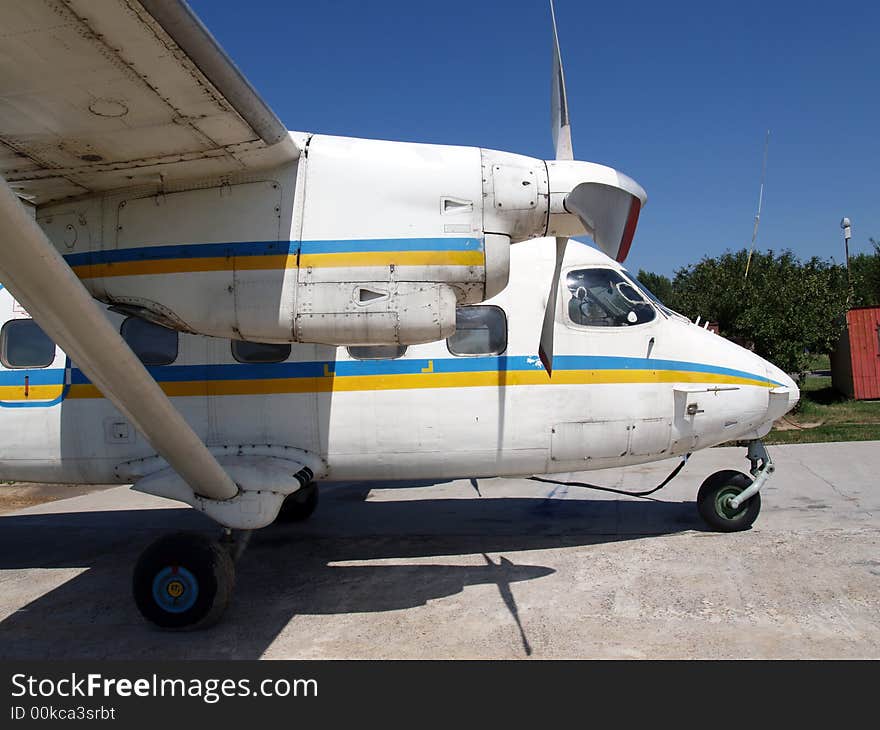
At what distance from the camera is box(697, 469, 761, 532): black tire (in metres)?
7.20

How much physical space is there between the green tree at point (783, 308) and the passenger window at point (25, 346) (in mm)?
16216

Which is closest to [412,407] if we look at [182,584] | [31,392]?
[182,584]

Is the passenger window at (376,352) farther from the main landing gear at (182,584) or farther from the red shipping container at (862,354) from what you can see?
the red shipping container at (862,354)

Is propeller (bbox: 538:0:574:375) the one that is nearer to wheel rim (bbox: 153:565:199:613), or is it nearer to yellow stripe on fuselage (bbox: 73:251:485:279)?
yellow stripe on fuselage (bbox: 73:251:485:279)

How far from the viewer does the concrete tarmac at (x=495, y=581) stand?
486 cm

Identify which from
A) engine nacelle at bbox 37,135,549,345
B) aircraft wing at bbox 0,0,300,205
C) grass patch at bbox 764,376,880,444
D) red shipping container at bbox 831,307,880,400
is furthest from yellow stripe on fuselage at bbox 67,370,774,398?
red shipping container at bbox 831,307,880,400

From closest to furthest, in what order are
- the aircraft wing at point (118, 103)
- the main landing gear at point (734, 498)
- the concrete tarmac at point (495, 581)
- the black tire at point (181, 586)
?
the aircraft wing at point (118, 103) < the concrete tarmac at point (495, 581) < the black tire at point (181, 586) < the main landing gear at point (734, 498)

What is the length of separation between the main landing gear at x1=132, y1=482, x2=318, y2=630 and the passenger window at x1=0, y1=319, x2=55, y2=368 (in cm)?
234

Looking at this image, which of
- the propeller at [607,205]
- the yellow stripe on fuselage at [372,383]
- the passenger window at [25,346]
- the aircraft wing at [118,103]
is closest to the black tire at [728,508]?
the yellow stripe on fuselage at [372,383]

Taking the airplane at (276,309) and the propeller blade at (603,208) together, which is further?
the propeller blade at (603,208)

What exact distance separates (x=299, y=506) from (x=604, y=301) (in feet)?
15.2

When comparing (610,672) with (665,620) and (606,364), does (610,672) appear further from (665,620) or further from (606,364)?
(606,364)

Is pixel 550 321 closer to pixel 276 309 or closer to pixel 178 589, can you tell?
pixel 276 309

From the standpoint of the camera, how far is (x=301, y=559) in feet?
23.0
